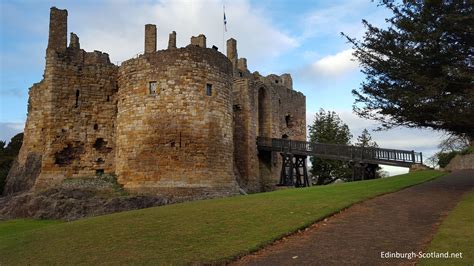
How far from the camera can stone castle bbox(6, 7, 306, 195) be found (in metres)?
21.0

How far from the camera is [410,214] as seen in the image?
1118 centimetres

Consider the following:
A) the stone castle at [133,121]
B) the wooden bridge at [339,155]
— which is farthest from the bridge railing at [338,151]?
the stone castle at [133,121]

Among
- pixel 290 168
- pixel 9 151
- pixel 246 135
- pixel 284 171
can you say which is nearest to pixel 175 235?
pixel 246 135

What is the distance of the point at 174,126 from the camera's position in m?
21.1

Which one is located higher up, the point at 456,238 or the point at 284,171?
the point at 284,171

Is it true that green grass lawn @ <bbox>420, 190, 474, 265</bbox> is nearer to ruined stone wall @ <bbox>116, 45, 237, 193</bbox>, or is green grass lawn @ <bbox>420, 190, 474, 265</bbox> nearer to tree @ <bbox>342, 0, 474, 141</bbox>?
tree @ <bbox>342, 0, 474, 141</bbox>

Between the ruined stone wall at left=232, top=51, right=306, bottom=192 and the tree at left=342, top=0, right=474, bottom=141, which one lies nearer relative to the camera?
the tree at left=342, top=0, right=474, bottom=141

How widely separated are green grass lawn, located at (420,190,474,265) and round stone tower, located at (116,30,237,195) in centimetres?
1245

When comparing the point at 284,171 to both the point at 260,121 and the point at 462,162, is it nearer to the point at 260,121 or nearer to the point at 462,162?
the point at 260,121

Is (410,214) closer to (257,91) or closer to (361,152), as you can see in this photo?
(361,152)

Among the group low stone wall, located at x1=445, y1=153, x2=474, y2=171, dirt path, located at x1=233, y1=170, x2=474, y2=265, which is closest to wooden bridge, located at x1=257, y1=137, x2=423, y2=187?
low stone wall, located at x1=445, y1=153, x2=474, y2=171

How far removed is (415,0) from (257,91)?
18070 mm

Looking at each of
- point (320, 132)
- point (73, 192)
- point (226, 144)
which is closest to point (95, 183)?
point (73, 192)

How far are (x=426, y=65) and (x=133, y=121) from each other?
44.3ft
